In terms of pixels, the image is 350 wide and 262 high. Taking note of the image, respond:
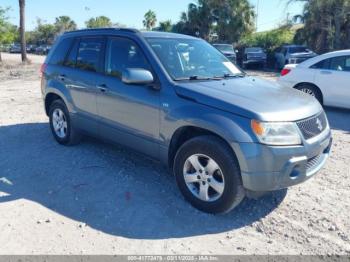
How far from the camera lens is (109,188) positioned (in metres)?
4.39

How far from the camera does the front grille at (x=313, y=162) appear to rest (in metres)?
3.53

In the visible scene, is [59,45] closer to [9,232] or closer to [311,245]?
[9,232]

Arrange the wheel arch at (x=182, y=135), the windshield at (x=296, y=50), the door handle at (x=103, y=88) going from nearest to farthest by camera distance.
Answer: the wheel arch at (x=182, y=135)
the door handle at (x=103, y=88)
the windshield at (x=296, y=50)

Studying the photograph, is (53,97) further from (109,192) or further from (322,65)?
(322,65)

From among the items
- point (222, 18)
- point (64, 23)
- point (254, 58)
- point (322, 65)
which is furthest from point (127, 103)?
point (64, 23)

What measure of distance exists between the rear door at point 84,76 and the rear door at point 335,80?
584 cm

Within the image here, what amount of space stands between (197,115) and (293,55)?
720 inches

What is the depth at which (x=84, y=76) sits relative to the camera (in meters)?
5.13

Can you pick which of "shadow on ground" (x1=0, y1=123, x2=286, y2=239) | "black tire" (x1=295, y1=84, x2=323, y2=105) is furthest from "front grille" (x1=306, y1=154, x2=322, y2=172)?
"black tire" (x1=295, y1=84, x2=323, y2=105)

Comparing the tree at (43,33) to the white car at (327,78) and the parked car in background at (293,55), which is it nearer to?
the parked car in background at (293,55)

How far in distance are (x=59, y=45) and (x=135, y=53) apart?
7.05 ft

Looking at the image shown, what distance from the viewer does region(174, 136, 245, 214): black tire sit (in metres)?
3.44

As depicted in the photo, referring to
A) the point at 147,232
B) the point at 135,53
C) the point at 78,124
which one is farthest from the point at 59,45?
the point at 147,232

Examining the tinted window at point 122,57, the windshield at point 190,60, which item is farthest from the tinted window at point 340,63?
the tinted window at point 122,57
